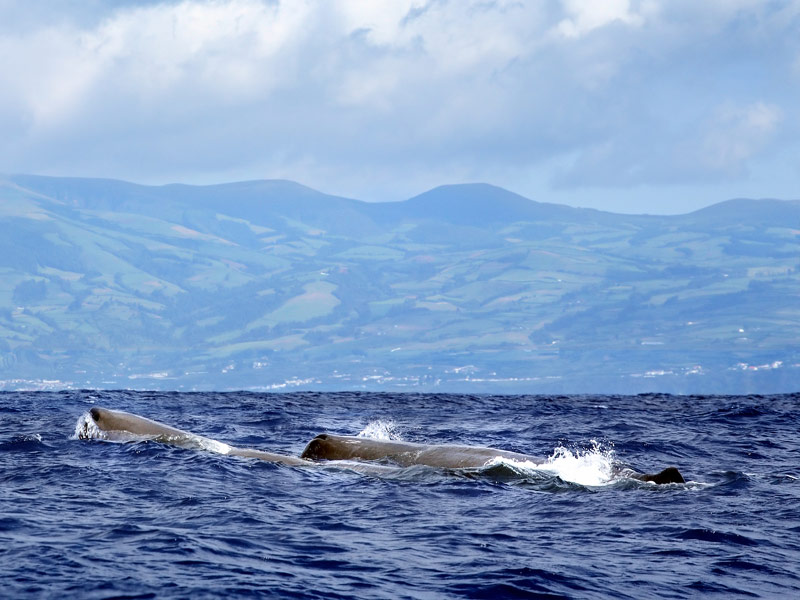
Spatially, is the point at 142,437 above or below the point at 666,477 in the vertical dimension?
above

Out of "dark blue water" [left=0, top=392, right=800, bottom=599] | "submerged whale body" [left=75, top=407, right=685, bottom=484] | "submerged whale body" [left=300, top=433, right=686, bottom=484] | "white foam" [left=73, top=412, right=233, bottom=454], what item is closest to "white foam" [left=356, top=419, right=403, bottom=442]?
"dark blue water" [left=0, top=392, right=800, bottom=599]

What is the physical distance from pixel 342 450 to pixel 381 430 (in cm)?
804

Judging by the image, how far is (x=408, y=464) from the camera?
61.0 ft

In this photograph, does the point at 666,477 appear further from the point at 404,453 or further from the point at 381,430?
the point at 381,430

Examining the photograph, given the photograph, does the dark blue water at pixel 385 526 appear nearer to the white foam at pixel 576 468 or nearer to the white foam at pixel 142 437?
the white foam at pixel 576 468

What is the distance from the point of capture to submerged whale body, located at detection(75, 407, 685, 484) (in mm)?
18203

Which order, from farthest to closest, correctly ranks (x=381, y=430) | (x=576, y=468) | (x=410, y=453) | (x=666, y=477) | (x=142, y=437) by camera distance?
1. (x=381, y=430)
2. (x=142, y=437)
3. (x=410, y=453)
4. (x=576, y=468)
5. (x=666, y=477)

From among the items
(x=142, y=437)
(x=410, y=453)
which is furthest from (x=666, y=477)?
(x=142, y=437)

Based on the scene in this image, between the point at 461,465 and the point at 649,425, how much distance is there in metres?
13.4

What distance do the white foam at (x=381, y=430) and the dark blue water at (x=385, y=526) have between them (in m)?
2.77

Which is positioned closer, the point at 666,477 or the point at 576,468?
the point at 666,477

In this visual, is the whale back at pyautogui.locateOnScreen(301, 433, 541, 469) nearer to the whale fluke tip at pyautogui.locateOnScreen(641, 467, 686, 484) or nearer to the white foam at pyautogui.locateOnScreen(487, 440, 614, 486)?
the white foam at pyautogui.locateOnScreen(487, 440, 614, 486)

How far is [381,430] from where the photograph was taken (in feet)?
90.5

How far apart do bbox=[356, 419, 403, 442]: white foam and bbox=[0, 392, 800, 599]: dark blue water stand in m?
2.77
